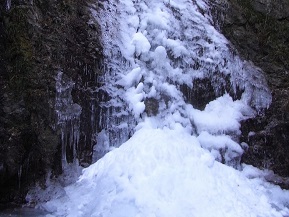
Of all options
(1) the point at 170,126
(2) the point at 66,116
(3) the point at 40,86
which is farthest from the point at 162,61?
(3) the point at 40,86

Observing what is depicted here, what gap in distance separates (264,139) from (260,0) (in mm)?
3160

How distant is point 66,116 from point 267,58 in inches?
165

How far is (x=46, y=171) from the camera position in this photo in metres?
5.84

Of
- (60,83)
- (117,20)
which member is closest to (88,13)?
(117,20)

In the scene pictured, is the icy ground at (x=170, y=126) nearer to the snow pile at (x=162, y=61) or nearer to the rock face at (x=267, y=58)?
the snow pile at (x=162, y=61)

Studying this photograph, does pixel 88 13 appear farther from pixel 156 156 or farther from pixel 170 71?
pixel 156 156

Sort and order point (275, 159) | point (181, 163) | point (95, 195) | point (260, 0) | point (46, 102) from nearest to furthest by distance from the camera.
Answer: point (95, 195), point (181, 163), point (46, 102), point (275, 159), point (260, 0)

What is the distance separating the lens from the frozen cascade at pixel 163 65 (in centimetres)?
655

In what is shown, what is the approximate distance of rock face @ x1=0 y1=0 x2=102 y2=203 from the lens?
5641mm

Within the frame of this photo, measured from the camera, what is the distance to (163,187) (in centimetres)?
514

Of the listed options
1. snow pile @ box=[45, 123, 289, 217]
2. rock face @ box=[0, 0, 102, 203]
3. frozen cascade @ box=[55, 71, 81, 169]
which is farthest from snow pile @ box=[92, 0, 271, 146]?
snow pile @ box=[45, 123, 289, 217]

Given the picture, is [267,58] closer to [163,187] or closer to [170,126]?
[170,126]

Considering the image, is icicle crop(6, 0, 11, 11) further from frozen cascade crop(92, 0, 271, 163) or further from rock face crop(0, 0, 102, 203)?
frozen cascade crop(92, 0, 271, 163)

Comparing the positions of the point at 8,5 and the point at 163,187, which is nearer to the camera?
the point at 163,187
